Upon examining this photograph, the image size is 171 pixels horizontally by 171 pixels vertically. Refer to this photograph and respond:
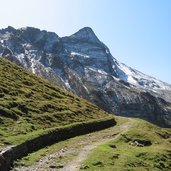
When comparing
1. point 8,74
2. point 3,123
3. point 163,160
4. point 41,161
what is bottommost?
point 163,160

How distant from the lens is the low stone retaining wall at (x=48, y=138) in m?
47.2

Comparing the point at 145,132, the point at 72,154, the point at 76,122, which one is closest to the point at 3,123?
the point at 72,154

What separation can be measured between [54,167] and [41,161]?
2.92m

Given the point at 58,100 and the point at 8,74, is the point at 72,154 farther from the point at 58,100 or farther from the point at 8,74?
the point at 8,74

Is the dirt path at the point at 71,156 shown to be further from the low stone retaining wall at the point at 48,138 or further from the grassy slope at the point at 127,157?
the low stone retaining wall at the point at 48,138

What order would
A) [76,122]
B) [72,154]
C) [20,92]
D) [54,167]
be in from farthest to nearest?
1. [20,92]
2. [76,122]
3. [72,154]
4. [54,167]

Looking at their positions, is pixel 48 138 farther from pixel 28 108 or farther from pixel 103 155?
pixel 28 108

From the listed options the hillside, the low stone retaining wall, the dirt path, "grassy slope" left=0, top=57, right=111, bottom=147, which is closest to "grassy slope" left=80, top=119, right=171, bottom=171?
the hillside

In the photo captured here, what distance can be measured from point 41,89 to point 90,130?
80.4 feet

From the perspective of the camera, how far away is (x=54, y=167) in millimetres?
51219

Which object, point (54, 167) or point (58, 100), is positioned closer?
point (54, 167)

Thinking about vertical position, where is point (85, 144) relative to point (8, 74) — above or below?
below

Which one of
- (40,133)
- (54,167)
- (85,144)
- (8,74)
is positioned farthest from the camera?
(8,74)

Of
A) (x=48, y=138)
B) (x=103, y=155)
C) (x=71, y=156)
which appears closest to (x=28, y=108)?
(x=48, y=138)
